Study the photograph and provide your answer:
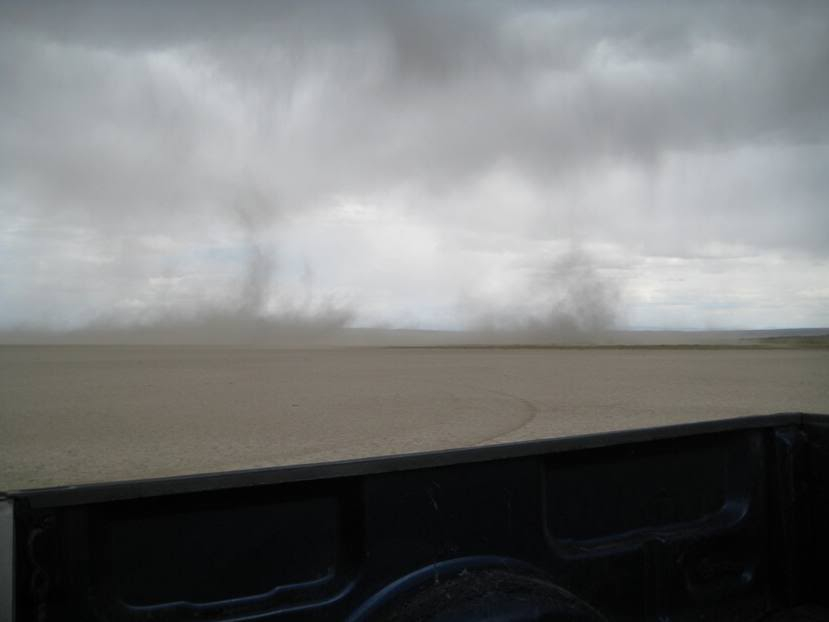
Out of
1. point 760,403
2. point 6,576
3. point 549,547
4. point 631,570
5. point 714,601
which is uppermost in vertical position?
point 6,576

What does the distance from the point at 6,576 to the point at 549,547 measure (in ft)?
5.70

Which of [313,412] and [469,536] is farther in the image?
[313,412]

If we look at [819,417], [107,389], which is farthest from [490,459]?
[107,389]

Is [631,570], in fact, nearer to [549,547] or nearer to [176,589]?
[549,547]

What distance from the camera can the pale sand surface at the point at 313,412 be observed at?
12648 mm

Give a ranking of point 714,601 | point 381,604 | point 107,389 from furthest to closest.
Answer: point 107,389 < point 714,601 < point 381,604

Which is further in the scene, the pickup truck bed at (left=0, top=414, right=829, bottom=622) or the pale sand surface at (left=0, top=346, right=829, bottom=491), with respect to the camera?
the pale sand surface at (left=0, top=346, right=829, bottom=491)

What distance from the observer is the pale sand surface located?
12648mm

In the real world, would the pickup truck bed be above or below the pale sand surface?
above

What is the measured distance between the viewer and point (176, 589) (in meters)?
2.01

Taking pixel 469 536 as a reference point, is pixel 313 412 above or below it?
below

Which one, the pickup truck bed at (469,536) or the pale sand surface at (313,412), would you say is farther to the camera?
the pale sand surface at (313,412)

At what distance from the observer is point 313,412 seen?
1914cm

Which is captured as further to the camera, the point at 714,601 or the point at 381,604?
the point at 714,601
